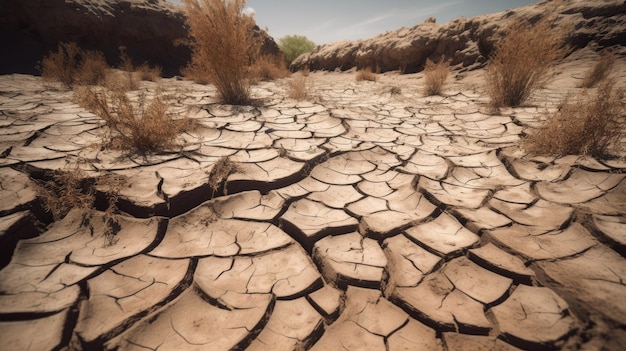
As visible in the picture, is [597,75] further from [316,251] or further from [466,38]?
[316,251]

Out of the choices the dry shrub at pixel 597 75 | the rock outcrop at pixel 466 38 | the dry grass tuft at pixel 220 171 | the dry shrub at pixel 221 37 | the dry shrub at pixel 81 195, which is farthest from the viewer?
the rock outcrop at pixel 466 38

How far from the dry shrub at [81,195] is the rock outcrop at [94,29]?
370cm

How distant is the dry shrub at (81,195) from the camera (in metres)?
1.22

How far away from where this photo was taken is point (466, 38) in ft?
19.0

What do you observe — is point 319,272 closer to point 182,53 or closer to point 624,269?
point 624,269

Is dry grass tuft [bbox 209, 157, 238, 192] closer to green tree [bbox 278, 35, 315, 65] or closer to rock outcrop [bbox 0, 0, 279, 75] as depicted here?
rock outcrop [bbox 0, 0, 279, 75]

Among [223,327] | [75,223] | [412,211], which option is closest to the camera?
[223,327]

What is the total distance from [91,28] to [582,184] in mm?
7898

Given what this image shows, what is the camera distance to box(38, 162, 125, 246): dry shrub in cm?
122

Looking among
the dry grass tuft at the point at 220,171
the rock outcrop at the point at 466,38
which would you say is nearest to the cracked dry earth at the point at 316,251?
the dry grass tuft at the point at 220,171

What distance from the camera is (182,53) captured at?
6496mm

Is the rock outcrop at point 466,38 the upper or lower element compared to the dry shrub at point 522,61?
upper

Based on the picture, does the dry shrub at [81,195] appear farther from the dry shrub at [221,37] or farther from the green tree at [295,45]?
the green tree at [295,45]

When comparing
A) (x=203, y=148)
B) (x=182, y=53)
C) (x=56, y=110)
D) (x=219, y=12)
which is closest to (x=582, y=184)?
(x=203, y=148)
